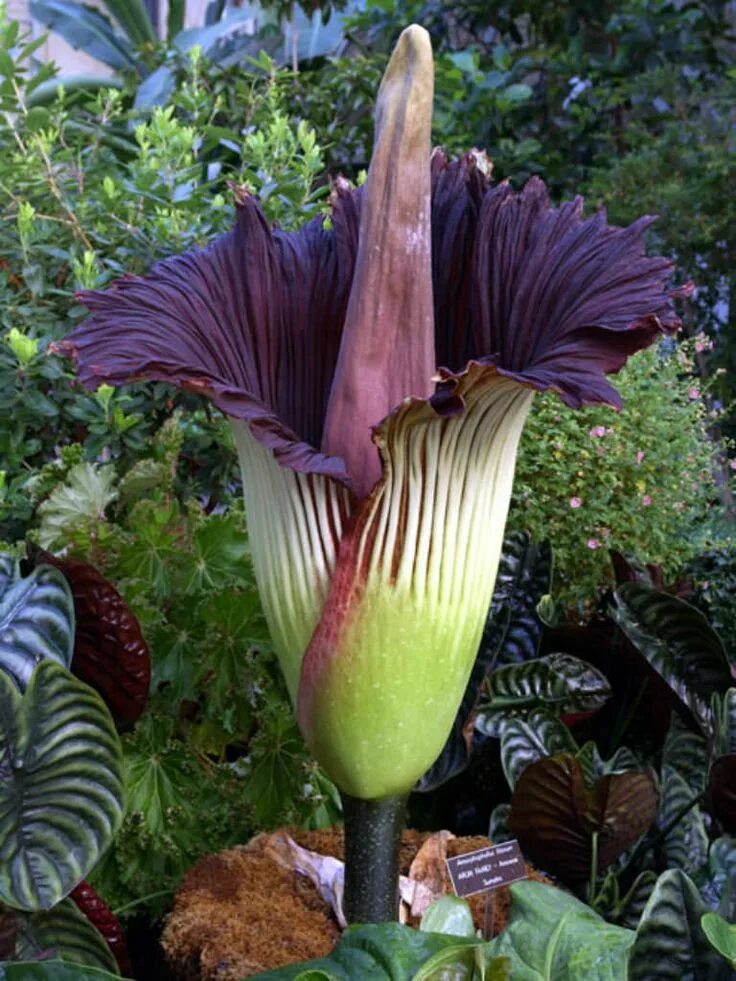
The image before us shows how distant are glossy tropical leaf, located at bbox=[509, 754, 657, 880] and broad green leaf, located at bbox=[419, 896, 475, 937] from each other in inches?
8.7

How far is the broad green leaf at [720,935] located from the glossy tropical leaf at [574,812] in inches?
14.1

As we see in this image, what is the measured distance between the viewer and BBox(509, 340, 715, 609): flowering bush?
1.64 m

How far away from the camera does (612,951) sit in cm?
70

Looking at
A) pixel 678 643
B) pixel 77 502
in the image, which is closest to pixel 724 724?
pixel 678 643

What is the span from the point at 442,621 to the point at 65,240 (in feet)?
3.75

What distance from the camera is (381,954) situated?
0.67 meters

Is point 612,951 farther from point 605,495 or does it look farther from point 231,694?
point 605,495

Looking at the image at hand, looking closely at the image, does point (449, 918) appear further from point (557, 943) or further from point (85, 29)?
point (85, 29)

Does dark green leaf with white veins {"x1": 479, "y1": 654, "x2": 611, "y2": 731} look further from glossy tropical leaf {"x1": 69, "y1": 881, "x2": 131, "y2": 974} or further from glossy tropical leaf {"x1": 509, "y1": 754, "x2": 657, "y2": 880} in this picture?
glossy tropical leaf {"x1": 69, "y1": 881, "x2": 131, "y2": 974}

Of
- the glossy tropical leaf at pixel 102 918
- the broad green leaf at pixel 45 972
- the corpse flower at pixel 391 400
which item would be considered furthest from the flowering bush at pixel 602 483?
the broad green leaf at pixel 45 972

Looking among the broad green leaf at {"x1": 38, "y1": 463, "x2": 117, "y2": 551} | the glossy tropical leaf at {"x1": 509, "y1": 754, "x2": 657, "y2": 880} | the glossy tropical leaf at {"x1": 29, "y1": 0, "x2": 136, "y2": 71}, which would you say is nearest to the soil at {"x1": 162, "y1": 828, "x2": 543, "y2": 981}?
the glossy tropical leaf at {"x1": 509, "y1": 754, "x2": 657, "y2": 880}

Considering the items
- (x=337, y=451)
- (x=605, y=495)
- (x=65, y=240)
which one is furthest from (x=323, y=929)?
(x=65, y=240)

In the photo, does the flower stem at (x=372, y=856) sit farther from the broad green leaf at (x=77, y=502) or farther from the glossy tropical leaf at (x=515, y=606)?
the broad green leaf at (x=77, y=502)

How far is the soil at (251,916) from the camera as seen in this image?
37.0 inches
